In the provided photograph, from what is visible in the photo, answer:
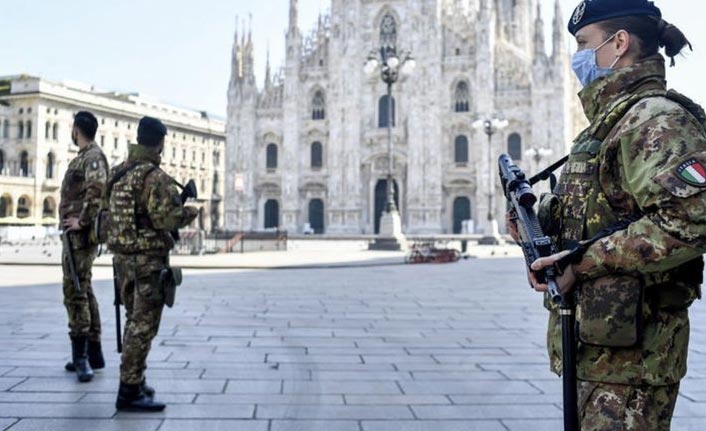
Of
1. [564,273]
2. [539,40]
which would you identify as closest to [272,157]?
[539,40]

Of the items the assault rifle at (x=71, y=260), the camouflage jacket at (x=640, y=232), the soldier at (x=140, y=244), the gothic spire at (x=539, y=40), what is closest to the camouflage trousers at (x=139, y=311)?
the soldier at (x=140, y=244)

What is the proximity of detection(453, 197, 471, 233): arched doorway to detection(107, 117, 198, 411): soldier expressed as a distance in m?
39.0

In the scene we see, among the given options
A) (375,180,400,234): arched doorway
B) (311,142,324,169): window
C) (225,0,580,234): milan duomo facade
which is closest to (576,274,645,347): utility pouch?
(225,0,580,234): milan duomo facade

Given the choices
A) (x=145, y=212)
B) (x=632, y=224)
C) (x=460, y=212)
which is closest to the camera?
(x=632, y=224)

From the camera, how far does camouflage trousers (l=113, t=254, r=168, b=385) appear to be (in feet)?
13.9

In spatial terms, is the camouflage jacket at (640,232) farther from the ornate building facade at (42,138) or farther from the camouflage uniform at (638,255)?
the ornate building facade at (42,138)

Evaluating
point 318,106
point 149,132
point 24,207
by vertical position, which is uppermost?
point 318,106

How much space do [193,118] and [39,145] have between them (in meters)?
19.7

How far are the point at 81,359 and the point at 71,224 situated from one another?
3.60ft

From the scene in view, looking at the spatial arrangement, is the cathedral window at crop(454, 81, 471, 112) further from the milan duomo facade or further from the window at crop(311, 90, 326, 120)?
the window at crop(311, 90, 326, 120)

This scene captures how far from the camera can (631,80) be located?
88.7 inches

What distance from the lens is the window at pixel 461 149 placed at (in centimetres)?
4275

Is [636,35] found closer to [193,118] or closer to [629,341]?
[629,341]

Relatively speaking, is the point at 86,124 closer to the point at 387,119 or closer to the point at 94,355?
the point at 94,355
